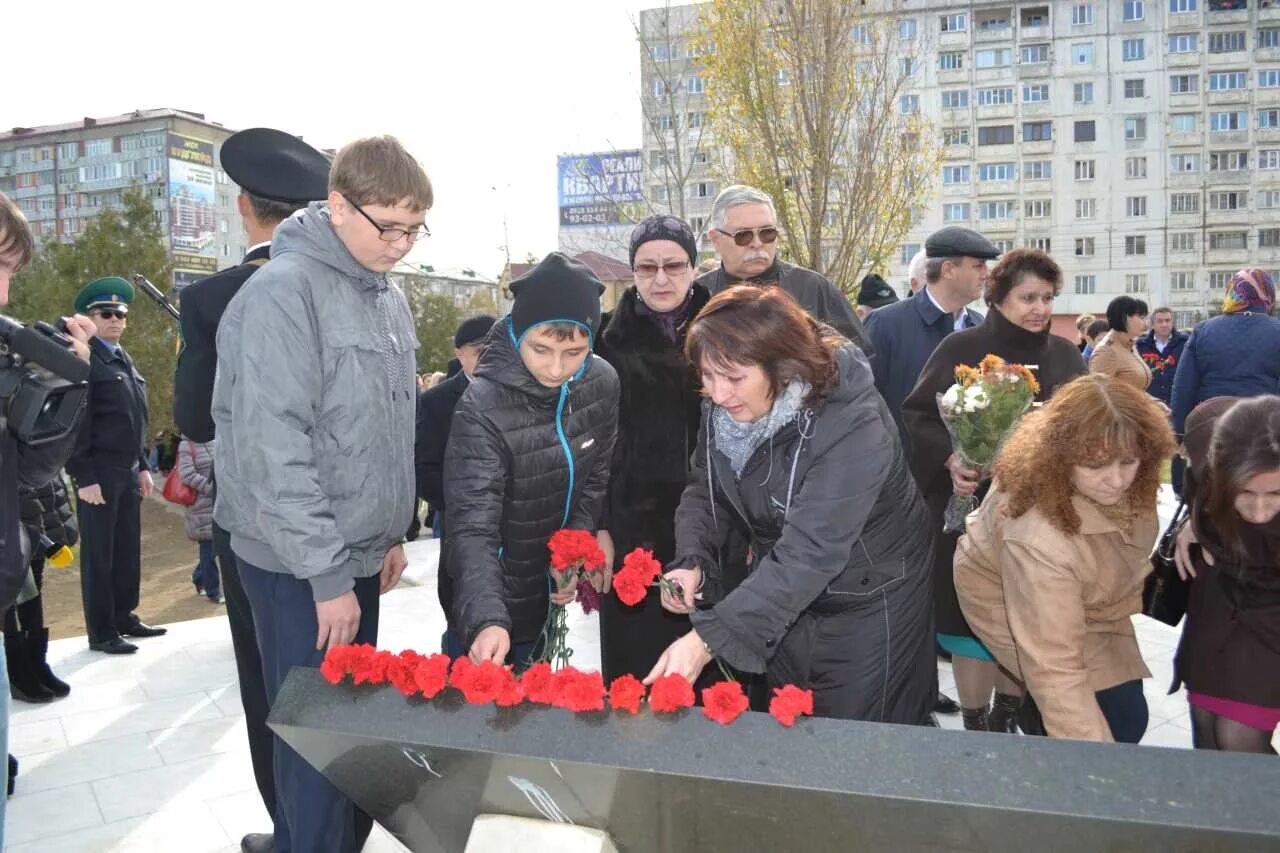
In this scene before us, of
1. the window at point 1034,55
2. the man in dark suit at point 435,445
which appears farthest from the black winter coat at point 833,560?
the window at point 1034,55

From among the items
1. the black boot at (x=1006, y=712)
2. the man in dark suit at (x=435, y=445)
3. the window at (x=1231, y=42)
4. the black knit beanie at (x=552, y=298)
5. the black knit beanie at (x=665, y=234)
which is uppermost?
the window at (x=1231, y=42)

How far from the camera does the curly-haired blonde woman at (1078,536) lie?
7.06ft

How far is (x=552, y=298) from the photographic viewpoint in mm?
2445

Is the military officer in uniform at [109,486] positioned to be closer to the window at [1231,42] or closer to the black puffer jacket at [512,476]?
the black puffer jacket at [512,476]

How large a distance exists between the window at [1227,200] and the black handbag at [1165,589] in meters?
54.0

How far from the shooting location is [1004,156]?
159ft

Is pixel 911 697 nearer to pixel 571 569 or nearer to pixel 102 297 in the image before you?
pixel 571 569

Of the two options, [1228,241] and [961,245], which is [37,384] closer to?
[961,245]

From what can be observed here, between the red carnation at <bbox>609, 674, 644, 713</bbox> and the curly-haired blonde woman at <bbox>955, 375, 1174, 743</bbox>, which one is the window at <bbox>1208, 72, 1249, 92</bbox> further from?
the red carnation at <bbox>609, 674, 644, 713</bbox>

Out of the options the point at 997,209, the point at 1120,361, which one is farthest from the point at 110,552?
the point at 997,209

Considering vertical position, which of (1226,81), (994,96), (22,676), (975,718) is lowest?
(22,676)

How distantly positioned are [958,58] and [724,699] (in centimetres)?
5427

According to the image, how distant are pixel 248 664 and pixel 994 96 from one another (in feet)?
175

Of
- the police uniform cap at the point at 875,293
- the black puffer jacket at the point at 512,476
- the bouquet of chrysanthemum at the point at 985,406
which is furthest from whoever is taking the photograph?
the police uniform cap at the point at 875,293
